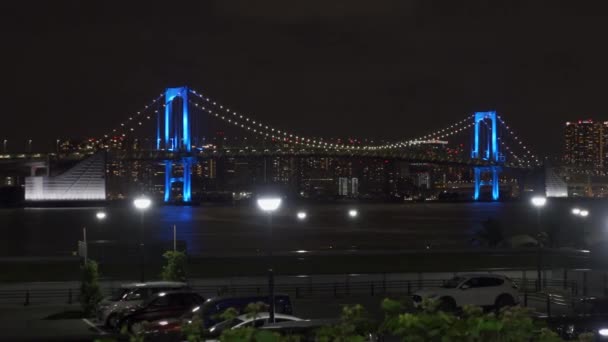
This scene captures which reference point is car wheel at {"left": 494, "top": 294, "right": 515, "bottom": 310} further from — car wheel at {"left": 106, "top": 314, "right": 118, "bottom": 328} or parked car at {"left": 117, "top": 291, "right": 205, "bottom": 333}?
car wheel at {"left": 106, "top": 314, "right": 118, "bottom": 328}

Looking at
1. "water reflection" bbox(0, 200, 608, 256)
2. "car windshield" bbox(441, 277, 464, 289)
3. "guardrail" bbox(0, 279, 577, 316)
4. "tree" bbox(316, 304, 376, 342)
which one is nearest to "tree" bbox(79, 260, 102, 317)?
"guardrail" bbox(0, 279, 577, 316)

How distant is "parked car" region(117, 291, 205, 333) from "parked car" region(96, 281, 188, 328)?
495mm

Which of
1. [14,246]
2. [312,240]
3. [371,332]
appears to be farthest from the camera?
[312,240]

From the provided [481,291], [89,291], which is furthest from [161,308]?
[481,291]

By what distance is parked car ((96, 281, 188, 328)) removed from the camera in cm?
1291

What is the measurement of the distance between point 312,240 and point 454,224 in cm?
2398

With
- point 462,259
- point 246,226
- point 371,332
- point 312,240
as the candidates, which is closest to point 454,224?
point 246,226

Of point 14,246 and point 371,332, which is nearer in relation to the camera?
point 371,332

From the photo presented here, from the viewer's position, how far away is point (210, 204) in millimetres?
124188

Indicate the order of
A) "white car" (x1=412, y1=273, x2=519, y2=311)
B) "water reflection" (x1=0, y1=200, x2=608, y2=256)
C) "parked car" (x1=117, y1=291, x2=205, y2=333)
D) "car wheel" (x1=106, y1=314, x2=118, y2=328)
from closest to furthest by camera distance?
"parked car" (x1=117, y1=291, x2=205, y2=333) < "car wheel" (x1=106, y1=314, x2=118, y2=328) < "white car" (x1=412, y1=273, x2=519, y2=311) < "water reflection" (x1=0, y1=200, x2=608, y2=256)

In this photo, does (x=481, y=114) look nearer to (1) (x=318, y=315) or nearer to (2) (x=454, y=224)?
(2) (x=454, y=224)

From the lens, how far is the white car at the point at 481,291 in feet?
45.3

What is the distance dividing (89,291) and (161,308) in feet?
9.09

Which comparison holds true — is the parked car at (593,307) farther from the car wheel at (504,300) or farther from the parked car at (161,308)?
the parked car at (161,308)
